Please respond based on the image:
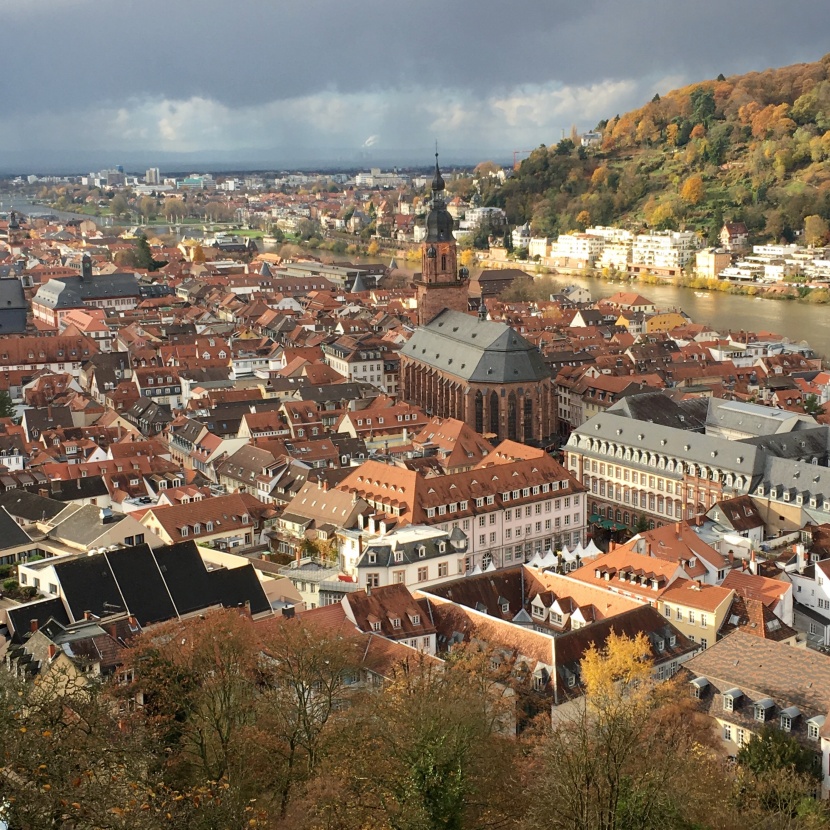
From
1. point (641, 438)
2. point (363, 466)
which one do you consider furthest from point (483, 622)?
point (641, 438)

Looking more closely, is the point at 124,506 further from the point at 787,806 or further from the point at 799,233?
the point at 799,233

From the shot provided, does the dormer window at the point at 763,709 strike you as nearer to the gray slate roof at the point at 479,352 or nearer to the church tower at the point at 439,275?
the gray slate roof at the point at 479,352

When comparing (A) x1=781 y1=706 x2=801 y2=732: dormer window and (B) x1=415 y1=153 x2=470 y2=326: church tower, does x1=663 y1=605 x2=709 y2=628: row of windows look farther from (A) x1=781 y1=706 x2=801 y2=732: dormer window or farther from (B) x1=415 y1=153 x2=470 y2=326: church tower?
(B) x1=415 y1=153 x2=470 y2=326: church tower

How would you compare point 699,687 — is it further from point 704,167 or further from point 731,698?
point 704,167

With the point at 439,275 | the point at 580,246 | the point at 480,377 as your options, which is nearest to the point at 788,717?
the point at 480,377

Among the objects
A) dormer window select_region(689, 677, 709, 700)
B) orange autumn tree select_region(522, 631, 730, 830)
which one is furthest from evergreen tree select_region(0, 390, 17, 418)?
orange autumn tree select_region(522, 631, 730, 830)

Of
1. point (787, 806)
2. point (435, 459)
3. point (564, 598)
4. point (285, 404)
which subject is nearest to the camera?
point (787, 806)
